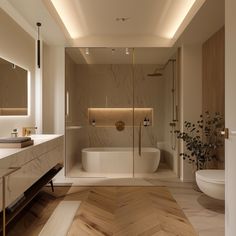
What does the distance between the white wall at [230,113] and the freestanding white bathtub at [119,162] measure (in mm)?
2912

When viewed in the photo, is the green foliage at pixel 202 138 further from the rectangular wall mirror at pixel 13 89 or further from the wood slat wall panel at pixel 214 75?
the rectangular wall mirror at pixel 13 89

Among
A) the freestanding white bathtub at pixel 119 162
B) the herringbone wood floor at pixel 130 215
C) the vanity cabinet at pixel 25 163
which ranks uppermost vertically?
the vanity cabinet at pixel 25 163

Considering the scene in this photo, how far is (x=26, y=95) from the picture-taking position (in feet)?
11.7

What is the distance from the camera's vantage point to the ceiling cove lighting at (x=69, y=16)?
3223 mm

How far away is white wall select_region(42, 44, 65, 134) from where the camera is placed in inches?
168

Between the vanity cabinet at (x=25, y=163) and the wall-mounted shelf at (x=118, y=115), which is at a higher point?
the wall-mounted shelf at (x=118, y=115)

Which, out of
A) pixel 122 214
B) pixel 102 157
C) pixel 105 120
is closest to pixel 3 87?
pixel 122 214

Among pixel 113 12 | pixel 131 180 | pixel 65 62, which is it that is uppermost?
pixel 113 12

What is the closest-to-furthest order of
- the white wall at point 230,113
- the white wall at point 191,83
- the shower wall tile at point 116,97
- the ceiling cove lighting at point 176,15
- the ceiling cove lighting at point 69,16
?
the white wall at point 230,113
the ceiling cove lighting at point 176,15
the ceiling cove lighting at point 69,16
the white wall at point 191,83
the shower wall tile at point 116,97

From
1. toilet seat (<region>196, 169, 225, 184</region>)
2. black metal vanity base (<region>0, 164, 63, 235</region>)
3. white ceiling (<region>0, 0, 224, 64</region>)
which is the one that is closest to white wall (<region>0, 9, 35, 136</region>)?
white ceiling (<region>0, 0, 224, 64</region>)

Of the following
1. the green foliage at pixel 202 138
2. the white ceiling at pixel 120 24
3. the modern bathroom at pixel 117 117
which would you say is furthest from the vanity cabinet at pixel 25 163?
the green foliage at pixel 202 138

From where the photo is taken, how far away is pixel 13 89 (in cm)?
314

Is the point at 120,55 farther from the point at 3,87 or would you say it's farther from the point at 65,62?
the point at 3,87

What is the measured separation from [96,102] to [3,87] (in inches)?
105
